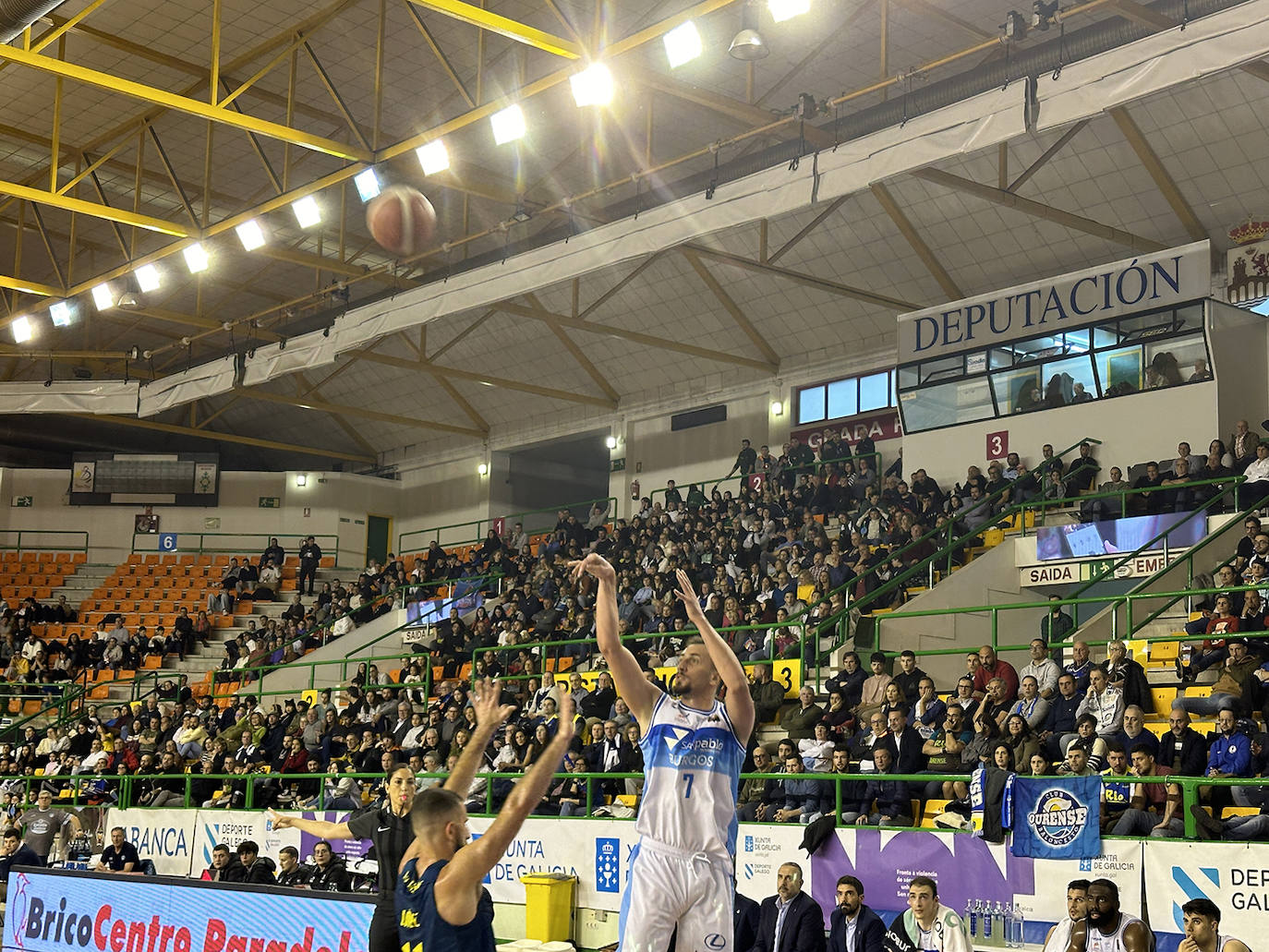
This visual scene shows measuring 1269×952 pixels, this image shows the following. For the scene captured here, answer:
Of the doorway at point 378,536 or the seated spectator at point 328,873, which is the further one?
the doorway at point 378,536

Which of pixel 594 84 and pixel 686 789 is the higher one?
pixel 594 84

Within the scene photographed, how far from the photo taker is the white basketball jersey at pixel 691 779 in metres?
6.34

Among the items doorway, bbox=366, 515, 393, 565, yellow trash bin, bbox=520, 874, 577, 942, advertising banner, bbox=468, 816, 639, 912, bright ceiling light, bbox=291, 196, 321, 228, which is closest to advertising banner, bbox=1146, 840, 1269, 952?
advertising banner, bbox=468, 816, 639, 912

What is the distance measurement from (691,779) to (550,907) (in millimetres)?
7944

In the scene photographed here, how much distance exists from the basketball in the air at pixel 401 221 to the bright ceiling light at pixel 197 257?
180 inches

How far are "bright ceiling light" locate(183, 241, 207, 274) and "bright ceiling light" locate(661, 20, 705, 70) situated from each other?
9.45m

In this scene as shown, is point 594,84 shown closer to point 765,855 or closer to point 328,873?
point 765,855

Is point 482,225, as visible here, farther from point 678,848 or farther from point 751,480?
point 678,848

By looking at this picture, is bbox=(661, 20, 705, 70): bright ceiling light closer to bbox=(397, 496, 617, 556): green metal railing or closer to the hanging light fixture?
A: the hanging light fixture

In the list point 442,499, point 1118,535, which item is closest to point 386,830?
point 1118,535

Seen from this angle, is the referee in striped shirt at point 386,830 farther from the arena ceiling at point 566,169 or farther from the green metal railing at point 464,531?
the green metal railing at point 464,531

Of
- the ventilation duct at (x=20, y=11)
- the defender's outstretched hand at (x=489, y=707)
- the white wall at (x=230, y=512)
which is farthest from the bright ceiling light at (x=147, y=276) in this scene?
the defender's outstretched hand at (x=489, y=707)

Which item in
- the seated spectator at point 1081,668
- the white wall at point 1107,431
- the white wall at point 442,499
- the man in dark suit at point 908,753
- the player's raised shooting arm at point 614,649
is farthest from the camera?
the white wall at point 442,499

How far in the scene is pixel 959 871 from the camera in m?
11.4
